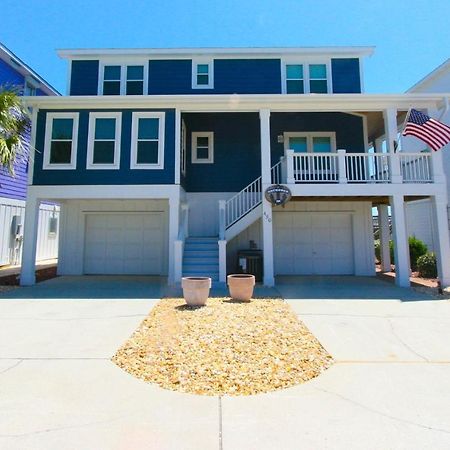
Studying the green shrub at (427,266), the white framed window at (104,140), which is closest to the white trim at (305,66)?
the white framed window at (104,140)

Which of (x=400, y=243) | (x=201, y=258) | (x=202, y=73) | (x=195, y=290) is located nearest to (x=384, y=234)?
(x=400, y=243)

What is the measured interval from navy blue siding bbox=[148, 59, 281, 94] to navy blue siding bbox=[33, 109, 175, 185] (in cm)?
382

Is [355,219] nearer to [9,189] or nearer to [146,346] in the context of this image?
[146,346]

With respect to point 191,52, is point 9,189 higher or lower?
lower

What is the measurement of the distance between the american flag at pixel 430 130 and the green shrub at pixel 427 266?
4685 mm

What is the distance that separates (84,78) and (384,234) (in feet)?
48.1

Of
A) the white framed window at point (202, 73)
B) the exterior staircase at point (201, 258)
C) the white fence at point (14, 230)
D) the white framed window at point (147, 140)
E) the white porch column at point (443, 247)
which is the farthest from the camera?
the white fence at point (14, 230)

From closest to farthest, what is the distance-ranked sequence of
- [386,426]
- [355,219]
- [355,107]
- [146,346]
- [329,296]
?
1. [386,426]
2. [146,346]
3. [329,296]
4. [355,107]
5. [355,219]

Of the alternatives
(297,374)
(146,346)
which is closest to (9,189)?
(146,346)

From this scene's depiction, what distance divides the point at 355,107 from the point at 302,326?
7862 mm

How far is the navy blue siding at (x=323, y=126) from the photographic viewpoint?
42.2 feet

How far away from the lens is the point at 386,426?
2.74 metres

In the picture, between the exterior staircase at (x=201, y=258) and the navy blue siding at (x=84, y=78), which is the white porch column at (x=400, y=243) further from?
the navy blue siding at (x=84, y=78)

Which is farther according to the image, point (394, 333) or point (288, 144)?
point (288, 144)
